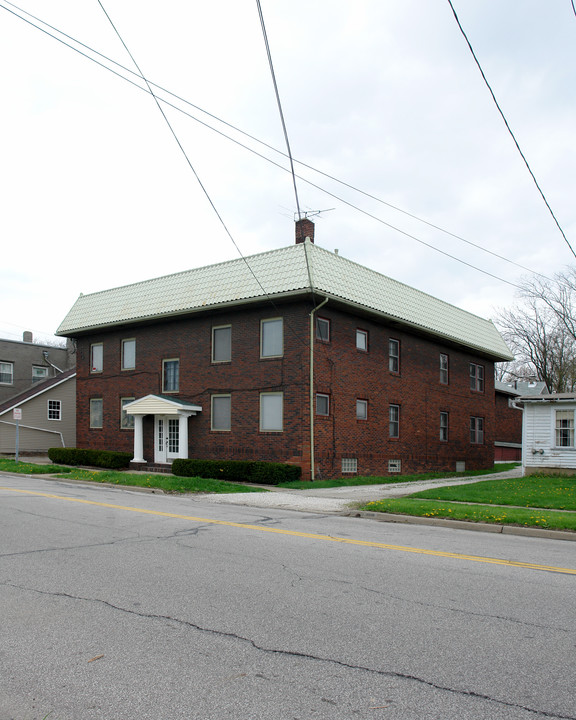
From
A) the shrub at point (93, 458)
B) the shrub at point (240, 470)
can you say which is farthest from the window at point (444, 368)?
the shrub at point (93, 458)

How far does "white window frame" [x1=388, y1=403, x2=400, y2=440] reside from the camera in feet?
88.3

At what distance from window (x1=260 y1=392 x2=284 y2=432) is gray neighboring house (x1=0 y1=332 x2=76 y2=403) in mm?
23248

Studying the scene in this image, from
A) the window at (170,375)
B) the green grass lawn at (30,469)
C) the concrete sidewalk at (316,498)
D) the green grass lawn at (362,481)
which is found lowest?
the green grass lawn at (362,481)

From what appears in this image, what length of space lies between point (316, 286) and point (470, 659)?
17.8 m

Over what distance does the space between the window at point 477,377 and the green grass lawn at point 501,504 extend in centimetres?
1419

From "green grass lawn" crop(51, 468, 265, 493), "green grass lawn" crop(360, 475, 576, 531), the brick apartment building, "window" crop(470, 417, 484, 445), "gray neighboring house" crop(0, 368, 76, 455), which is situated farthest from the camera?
"gray neighboring house" crop(0, 368, 76, 455)

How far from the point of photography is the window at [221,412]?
81.5ft

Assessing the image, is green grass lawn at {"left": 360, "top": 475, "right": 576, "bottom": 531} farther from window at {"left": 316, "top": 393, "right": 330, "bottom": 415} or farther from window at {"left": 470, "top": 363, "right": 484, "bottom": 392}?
window at {"left": 470, "top": 363, "right": 484, "bottom": 392}

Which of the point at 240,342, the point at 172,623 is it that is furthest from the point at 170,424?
the point at 172,623

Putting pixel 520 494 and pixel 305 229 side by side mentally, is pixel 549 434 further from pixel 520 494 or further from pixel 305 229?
pixel 305 229

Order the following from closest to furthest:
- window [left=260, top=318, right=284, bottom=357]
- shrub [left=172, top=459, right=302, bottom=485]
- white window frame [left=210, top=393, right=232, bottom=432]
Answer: shrub [left=172, top=459, right=302, bottom=485]
window [left=260, top=318, right=284, bottom=357]
white window frame [left=210, top=393, right=232, bottom=432]

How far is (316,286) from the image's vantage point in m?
21.8

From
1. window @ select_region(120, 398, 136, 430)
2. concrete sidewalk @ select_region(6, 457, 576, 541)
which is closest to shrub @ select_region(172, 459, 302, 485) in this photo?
concrete sidewalk @ select_region(6, 457, 576, 541)

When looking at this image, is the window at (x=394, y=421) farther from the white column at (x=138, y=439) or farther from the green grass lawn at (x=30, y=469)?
the green grass lawn at (x=30, y=469)
